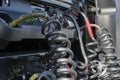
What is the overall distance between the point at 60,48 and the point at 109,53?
638 mm

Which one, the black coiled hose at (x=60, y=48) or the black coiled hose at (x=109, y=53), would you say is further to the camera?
the black coiled hose at (x=109, y=53)

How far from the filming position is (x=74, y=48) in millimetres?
1764

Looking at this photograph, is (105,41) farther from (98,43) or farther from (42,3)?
(42,3)

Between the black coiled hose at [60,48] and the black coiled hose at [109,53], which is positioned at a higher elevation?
the black coiled hose at [60,48]

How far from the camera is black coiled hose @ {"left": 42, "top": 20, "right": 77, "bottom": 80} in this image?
1.05m

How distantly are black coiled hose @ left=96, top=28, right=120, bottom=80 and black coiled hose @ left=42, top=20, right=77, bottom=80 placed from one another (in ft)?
1.75

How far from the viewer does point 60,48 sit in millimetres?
1075

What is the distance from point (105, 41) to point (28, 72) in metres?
0.62

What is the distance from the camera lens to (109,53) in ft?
5.46

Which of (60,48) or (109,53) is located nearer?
(60,48)

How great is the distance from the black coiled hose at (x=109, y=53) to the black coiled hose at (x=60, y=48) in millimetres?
532

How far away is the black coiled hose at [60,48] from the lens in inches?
41.4

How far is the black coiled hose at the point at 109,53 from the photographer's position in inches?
63.8

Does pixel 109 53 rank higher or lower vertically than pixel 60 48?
lower
